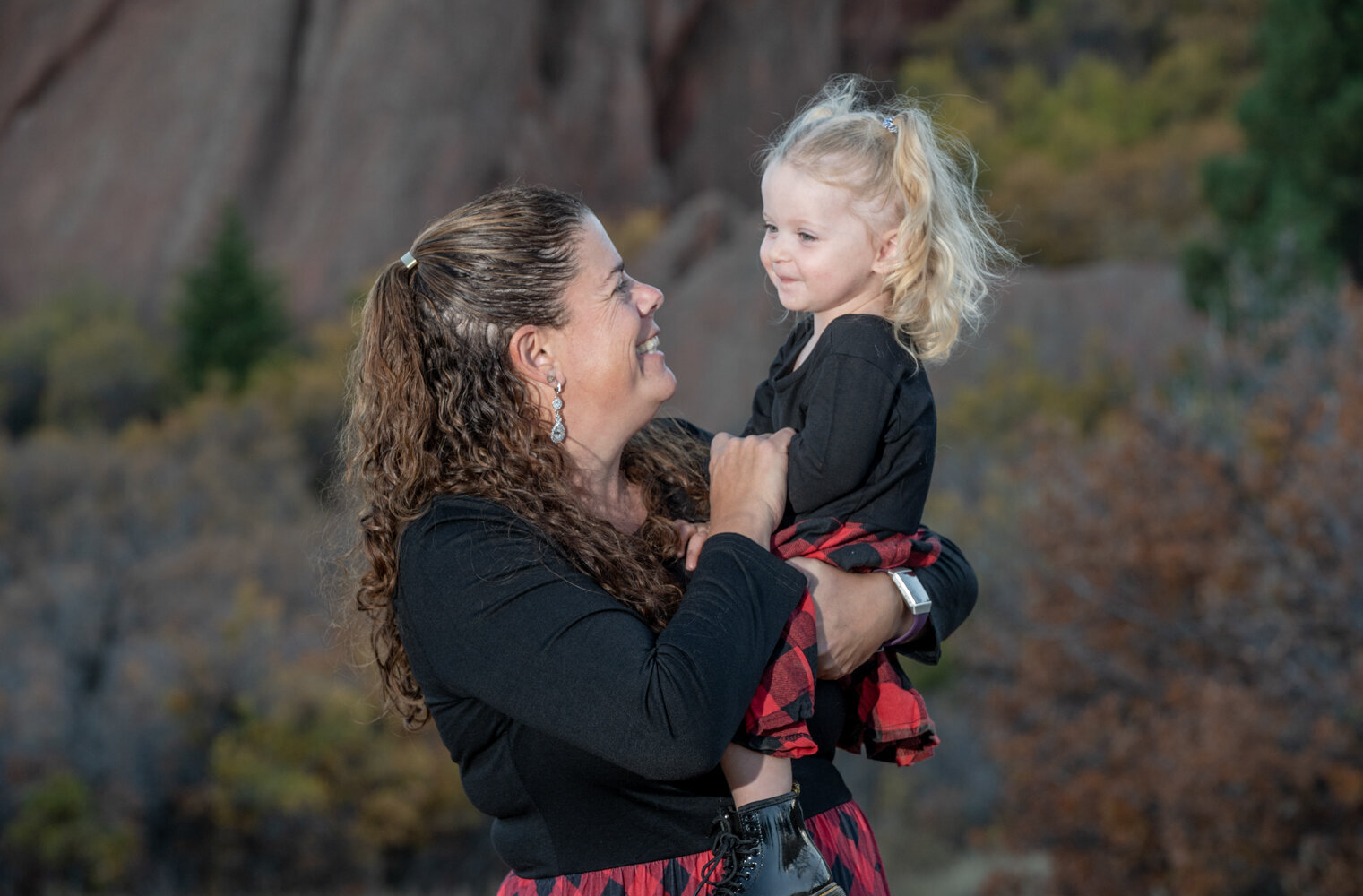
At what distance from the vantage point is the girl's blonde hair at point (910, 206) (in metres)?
2.43

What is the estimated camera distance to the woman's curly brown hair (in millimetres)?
2078

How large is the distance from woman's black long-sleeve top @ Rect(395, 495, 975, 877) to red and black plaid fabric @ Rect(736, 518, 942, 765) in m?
0.08

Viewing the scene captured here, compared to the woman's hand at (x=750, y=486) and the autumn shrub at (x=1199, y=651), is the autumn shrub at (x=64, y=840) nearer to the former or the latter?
the autumn shrub at (x=1199, y=651)

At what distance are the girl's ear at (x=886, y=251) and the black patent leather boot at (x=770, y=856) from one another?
98 centimetres

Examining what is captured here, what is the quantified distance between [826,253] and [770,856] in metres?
1.06

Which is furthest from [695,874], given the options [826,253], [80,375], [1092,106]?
[1092,106]

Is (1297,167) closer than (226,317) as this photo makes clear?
Yes

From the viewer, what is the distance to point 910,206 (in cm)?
245

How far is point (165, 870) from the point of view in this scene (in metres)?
6.71

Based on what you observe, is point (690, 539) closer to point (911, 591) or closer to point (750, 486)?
point (750, 486)

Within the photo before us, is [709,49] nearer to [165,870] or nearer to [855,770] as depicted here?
[855,770]

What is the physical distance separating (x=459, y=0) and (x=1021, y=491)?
11.7 meters

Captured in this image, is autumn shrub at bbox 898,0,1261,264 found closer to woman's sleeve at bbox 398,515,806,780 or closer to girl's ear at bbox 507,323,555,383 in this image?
girl's ear at bbox 507,323,555,383

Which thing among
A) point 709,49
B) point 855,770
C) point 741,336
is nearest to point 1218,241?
point 741,336
